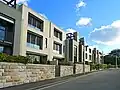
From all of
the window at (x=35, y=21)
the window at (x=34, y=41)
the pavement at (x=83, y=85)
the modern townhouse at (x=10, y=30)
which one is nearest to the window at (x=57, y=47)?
the window at (x=34, y=41)

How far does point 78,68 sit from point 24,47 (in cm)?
1281

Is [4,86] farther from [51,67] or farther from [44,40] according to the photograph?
[44,40]

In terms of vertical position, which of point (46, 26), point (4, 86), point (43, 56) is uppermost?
point (46, 26)

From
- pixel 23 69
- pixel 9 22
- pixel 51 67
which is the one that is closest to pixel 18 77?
pixel 23 69

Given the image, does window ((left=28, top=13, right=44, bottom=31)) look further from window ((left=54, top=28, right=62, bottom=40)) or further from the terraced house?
window ((left=54, top=28, right=62, bottom=40))

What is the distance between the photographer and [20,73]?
1850 centimetres

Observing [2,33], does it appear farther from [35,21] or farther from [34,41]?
[35,21]

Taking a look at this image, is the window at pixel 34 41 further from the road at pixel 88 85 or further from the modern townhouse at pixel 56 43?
the road at pixel 88 85

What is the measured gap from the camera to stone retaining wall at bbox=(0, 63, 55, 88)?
16.2 meters

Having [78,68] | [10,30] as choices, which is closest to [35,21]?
[10,30]

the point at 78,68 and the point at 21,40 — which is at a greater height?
the point at 21,40

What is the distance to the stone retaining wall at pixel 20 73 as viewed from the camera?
16.2 meters

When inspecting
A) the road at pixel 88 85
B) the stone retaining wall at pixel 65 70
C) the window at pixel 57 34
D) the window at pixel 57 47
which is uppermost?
the window at pixel 57 34

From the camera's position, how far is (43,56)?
43.7 m
